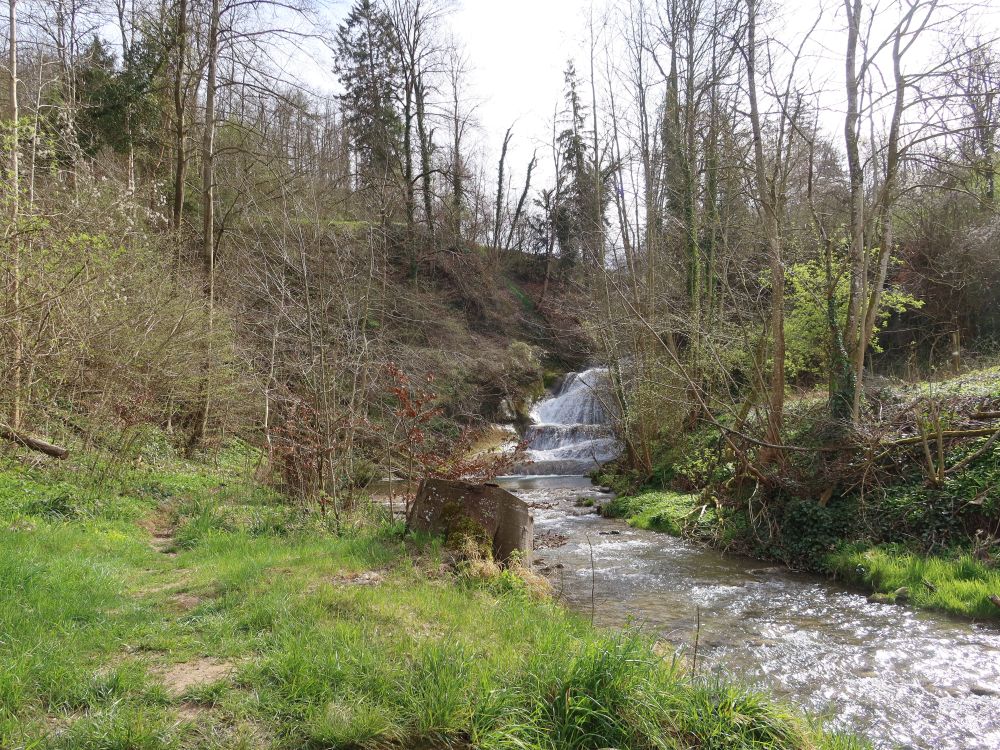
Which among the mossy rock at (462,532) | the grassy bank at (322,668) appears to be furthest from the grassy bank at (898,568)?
the mossy rock at (462,532)

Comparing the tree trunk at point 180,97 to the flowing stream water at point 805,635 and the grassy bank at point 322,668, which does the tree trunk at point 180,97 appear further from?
the flowing stream water at point 805,635

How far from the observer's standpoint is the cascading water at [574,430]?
56.5 feet

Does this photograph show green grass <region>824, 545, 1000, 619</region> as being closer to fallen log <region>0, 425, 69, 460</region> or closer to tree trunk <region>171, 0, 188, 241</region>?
fallen log <region>0, 425, 69, 460</region>

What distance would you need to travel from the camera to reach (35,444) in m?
8.14

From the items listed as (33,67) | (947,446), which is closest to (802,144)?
(947,446)

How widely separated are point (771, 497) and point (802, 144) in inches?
239

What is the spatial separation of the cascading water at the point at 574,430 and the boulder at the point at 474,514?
9.56m

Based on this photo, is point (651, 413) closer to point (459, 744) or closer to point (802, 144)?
point (802, 144)

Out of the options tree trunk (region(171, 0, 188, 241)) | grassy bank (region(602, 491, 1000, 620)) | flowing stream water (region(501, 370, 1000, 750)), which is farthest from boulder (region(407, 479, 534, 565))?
tree trunk (region(171, 0, 188, 241))

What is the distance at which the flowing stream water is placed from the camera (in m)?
4.25

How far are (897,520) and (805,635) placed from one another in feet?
10.1

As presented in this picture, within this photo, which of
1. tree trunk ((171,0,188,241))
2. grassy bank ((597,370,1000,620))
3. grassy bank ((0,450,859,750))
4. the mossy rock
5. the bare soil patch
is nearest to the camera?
grassy bank ((0,450,859,750))

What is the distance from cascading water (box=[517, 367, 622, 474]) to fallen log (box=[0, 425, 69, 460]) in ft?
36.7

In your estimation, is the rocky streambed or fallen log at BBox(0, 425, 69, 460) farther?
fallen log at BBox(0, 425, 69, 460)
